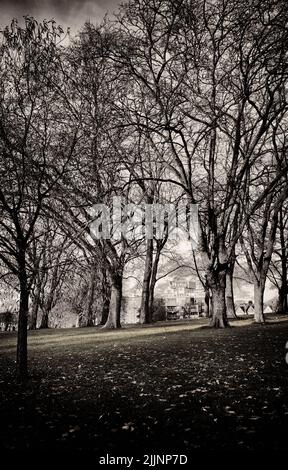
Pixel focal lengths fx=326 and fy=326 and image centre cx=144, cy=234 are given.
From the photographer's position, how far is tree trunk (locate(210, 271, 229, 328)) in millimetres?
14053

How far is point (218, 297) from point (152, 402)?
969 cm

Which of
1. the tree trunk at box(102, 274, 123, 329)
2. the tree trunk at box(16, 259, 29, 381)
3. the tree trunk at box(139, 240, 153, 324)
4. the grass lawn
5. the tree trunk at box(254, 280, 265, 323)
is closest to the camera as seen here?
the grass lawn

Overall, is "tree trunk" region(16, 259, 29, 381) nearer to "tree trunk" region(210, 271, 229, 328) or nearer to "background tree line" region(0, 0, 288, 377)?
"background tree line" region(0, 0, 288, 377)

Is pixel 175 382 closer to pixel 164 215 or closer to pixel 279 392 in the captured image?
pixel 279 392

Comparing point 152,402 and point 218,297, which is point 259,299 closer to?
point 218,297

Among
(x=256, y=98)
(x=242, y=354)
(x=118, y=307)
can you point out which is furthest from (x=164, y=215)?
(x=242, y=354)

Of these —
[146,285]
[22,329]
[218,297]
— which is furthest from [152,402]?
[146,285]

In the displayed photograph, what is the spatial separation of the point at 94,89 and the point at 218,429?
41.3 feet

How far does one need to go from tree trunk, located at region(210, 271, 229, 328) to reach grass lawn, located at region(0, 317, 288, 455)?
5.09m

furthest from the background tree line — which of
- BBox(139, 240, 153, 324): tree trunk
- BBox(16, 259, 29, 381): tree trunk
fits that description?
BBox(139, 240, 153, 324): tree trunk

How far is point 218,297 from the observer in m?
14.1

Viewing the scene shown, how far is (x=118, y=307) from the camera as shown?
1791 centimetres

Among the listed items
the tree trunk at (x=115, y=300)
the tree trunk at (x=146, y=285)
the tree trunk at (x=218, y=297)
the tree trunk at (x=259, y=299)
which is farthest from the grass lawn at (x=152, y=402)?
the tree trunk at (x=146, y=285)
